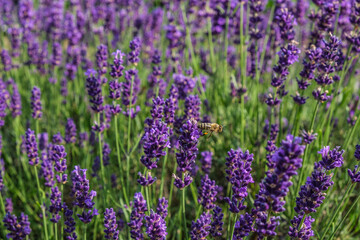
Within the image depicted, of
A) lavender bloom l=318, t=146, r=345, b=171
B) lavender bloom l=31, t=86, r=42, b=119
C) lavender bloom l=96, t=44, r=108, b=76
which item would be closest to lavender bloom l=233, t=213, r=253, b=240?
lavender bloom l=318, t=146, r=345, b=171

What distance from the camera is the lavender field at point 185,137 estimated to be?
210cm

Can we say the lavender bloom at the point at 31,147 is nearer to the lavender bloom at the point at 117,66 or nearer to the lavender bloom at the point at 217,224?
the lavender bloom at the point at 117,66

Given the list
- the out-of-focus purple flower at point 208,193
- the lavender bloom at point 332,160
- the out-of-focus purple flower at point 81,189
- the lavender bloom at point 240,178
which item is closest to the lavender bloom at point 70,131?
the out-of-focus purple flower at point 81,189

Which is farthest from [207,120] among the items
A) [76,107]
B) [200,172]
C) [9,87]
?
[9,87]

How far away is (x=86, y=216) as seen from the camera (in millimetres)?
2246

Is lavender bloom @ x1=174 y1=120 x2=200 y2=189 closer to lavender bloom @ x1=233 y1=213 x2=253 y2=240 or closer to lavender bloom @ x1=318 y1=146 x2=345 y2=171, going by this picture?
lavender bloom @ x1=233 y1=213 x2=253 y2=240

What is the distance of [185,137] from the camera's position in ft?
6.76

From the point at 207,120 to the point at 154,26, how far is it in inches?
106

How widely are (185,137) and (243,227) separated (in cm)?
56

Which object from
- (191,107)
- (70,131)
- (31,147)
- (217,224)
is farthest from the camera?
(70,131)

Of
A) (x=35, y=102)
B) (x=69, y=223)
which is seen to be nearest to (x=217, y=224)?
(x=69, y=223)

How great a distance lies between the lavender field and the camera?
6.88ft

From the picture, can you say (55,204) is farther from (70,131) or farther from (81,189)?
(70,131)

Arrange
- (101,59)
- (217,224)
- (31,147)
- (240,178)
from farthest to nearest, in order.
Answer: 1. (101,59)
2. (31,147)
3. (217,224)
4. (240,178)
